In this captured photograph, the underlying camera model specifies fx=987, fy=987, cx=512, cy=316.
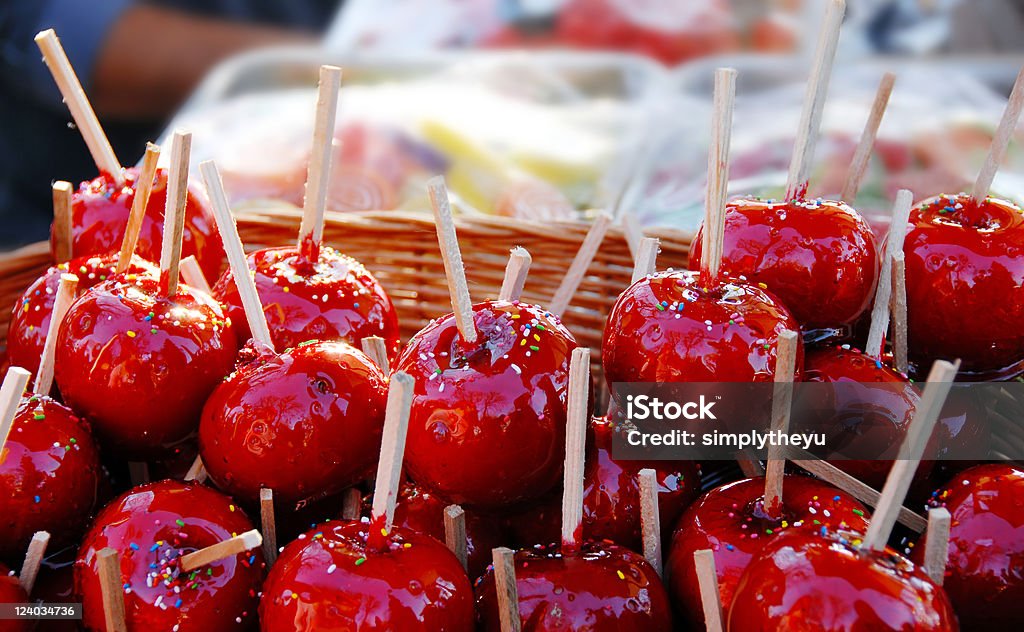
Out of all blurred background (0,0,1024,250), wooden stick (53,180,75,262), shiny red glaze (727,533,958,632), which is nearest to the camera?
shiny red glaze (727,533,958,632)

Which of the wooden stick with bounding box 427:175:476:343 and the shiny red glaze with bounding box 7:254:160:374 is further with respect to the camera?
the shiny red glaze with bounding box 7:254:160:374

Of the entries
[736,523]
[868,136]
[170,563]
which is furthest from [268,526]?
[868,136]

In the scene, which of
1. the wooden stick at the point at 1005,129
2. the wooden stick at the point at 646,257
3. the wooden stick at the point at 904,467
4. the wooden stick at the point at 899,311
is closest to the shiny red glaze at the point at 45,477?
the wooden stick at the point at 646,257

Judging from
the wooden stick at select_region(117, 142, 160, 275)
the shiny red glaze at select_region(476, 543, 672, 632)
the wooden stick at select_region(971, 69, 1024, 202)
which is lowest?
the shiny red glaze at select_region(476, 543, 672, 632)

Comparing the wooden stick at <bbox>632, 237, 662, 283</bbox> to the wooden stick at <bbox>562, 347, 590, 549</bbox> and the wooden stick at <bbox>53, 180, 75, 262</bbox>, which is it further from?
the wooden stick at <bbox>53, 180, 75, 262</bbox>

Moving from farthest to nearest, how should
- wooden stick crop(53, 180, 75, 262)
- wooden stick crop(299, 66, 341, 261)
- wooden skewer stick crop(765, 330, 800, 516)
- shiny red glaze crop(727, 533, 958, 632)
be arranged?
wooden stick crop(53, 180, 75, 262) < wooden stick crop(299, 66, 341, 261) < wooden skewer stick crop(765, 330, 800, 516) < shiny red glaze crop(727, 533, 958, 632)

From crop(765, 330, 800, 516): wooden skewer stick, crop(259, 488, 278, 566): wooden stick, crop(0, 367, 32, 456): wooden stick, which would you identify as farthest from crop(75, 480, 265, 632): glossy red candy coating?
crop(765, 330, 800, 516): wooden skewer stick
